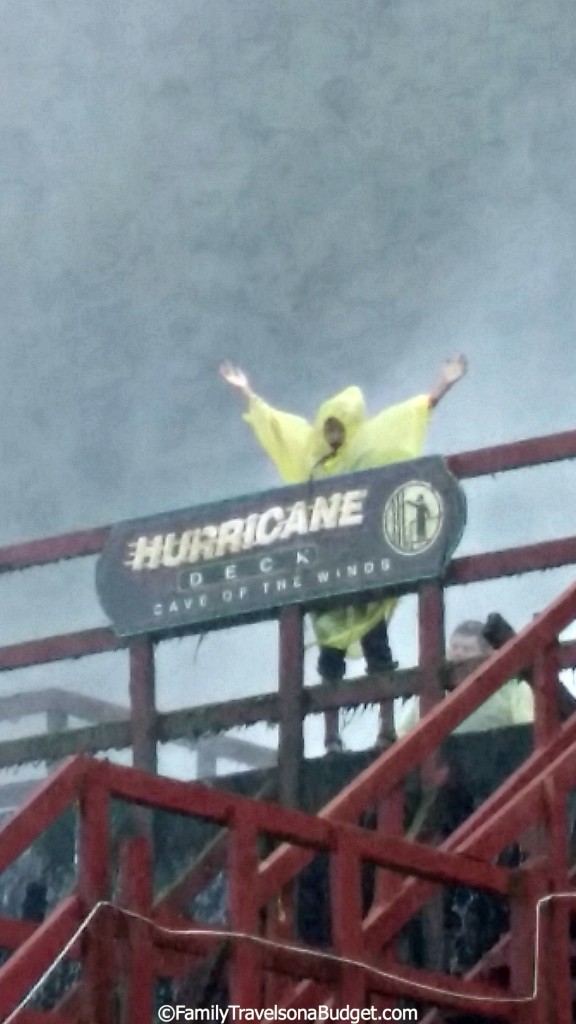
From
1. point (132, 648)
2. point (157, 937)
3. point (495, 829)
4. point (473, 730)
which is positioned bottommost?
point (157, 937)

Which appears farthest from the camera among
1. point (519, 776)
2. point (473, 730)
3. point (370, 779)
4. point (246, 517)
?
point (246, 517)

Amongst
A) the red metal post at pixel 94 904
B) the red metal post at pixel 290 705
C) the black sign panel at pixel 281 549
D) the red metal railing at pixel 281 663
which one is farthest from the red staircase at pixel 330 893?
the black sign panel at pixel 281 549

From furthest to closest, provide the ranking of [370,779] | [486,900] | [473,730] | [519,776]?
[473,730] < [486,900] < [519,776] < [370,779]

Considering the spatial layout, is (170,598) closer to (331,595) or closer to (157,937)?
(331,595)

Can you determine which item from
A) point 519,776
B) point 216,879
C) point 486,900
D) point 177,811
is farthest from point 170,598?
point 177,811

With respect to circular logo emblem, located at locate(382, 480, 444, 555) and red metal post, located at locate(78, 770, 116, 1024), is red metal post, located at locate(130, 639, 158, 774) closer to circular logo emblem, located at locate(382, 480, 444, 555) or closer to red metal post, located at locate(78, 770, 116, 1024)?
circular logo emblem, located at locate(382, 480, 444, 555)

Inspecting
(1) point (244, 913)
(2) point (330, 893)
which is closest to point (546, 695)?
(2) point (330, 893)

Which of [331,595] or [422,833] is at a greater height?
[331,595]

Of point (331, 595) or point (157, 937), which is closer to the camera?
point (157, 937)

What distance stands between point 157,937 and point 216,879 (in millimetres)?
2651

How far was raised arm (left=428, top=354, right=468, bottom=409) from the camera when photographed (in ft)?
27.2

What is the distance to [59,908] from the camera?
4.62 metres

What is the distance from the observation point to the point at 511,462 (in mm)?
7570

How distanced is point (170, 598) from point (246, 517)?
0.41 metres
